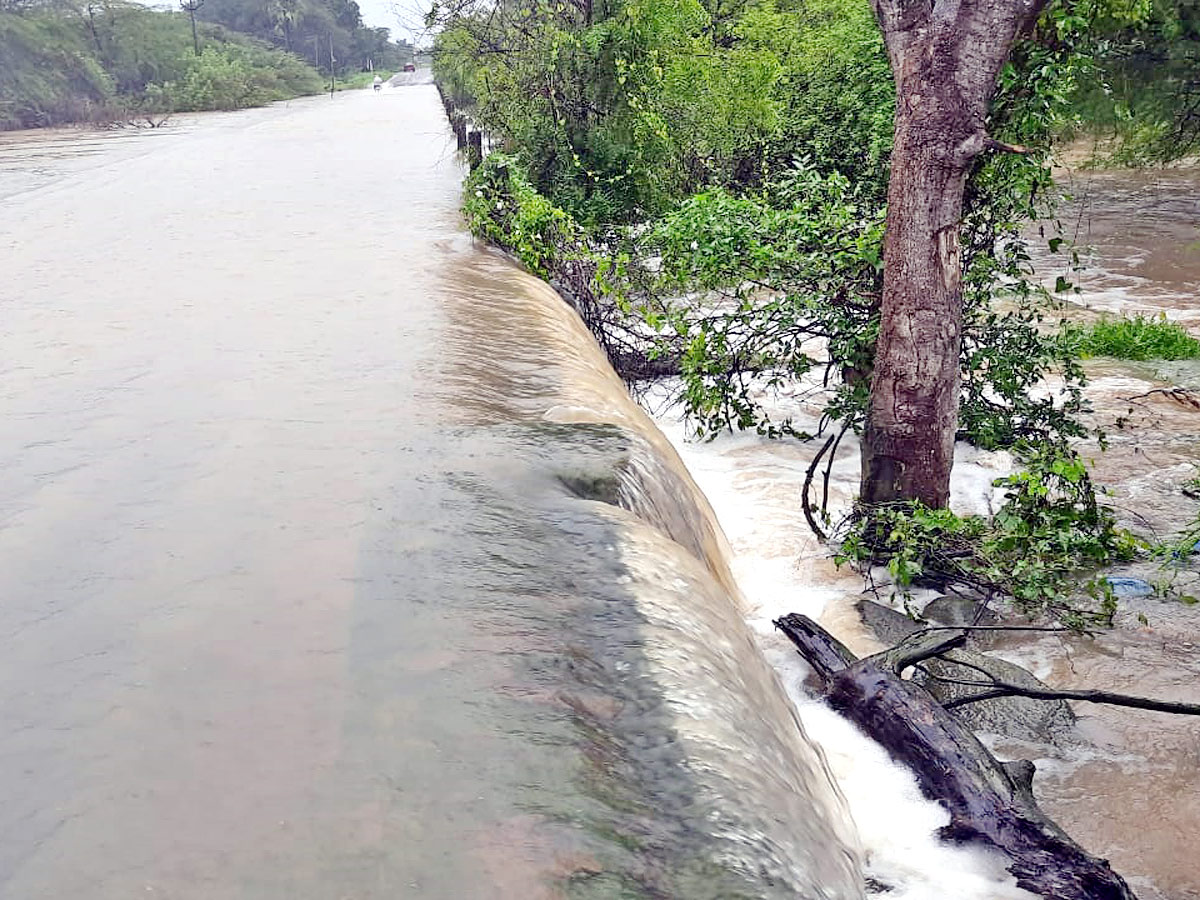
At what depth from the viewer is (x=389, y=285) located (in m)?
8.36

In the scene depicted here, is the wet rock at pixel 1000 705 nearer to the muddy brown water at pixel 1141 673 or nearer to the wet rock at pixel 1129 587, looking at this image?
the muddy brown water at pixel 1141 673

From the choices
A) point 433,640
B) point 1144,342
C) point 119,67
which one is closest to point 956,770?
point 433,640

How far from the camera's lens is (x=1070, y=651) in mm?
5344

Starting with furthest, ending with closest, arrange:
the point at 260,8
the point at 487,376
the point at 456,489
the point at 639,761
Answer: the point at 260,8 → the point at 487,376 → the point at 456,489 → the point at 639,761

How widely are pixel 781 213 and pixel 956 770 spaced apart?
3876 millimetres

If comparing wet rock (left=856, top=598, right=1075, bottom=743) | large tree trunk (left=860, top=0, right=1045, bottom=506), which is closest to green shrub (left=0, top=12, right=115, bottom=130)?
large tree trunk (left=860, top=0, right=1045, bottom=506)

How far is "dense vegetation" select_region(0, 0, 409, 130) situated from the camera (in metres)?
38.1

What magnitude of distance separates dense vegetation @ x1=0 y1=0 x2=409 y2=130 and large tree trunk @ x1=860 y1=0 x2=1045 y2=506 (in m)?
37.2

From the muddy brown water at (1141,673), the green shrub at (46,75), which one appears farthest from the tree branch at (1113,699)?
the green shrub at (46,75)

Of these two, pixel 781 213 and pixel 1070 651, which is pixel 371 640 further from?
pixel 781 213

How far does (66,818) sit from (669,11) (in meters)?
10.6

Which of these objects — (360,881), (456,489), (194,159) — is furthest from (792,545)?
(194,159)

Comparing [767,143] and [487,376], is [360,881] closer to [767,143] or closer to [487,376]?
[487,376]

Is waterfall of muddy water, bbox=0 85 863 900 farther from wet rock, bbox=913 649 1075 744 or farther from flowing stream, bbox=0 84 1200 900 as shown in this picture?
wet rock, bbox=913 649 1075 744
